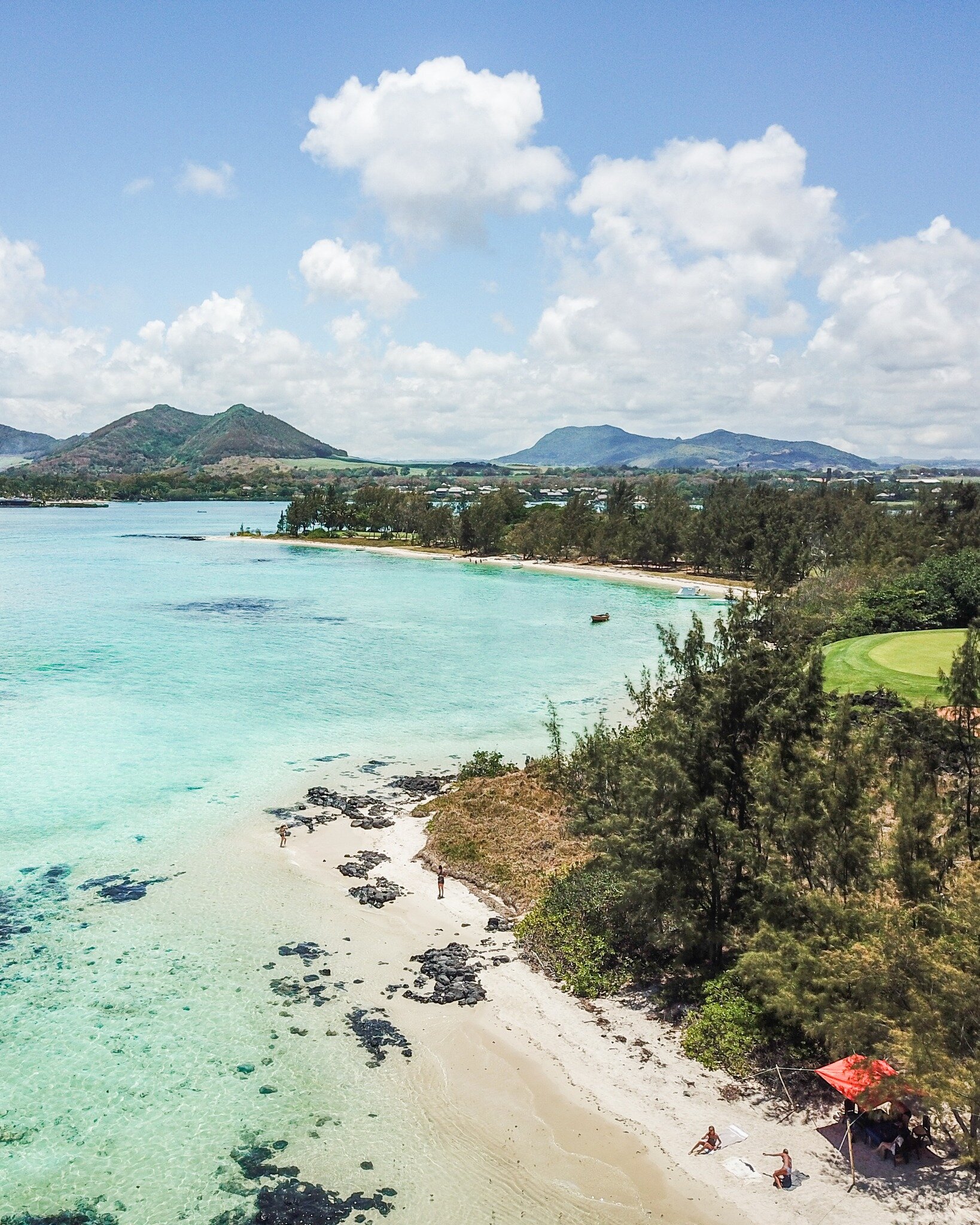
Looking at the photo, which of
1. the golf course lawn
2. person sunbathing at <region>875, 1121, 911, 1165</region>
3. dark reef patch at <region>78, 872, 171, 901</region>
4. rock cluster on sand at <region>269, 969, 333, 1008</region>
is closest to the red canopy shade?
person sunbathing at <region>875, 1121, 911, 1165</region>

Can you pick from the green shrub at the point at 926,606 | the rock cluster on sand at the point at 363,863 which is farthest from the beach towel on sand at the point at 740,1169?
the green shrub at the point at 926,606

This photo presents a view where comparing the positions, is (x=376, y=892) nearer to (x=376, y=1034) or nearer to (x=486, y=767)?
(x=376, y=1034)

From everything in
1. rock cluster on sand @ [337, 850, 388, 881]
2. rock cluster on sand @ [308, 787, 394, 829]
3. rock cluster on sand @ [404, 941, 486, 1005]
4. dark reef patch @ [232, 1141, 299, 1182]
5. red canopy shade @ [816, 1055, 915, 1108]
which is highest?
red canopy shade @ [816, 1055, 915, 1108]

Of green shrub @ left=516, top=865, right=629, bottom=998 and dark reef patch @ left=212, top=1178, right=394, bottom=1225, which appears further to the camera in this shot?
green shrub @ left=516, top=865, right=629, bottom=998

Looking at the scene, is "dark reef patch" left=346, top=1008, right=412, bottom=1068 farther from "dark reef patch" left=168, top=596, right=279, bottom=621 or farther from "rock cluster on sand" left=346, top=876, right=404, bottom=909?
"dark reef patch" left=168, top=596, right=279, bottom=621

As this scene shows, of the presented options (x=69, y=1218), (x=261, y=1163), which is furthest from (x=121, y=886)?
(x=261, y=1163)

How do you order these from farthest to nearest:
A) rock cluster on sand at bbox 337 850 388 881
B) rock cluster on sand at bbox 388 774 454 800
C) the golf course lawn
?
the golf course lawn → rock cluster on sand at bbox 388 774 454 800 → rock cluster on sand at bbox 337 850 388 881

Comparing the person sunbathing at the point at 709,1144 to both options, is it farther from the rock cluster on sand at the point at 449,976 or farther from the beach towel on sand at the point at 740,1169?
the rock cluster on sand at the point at 449,976
